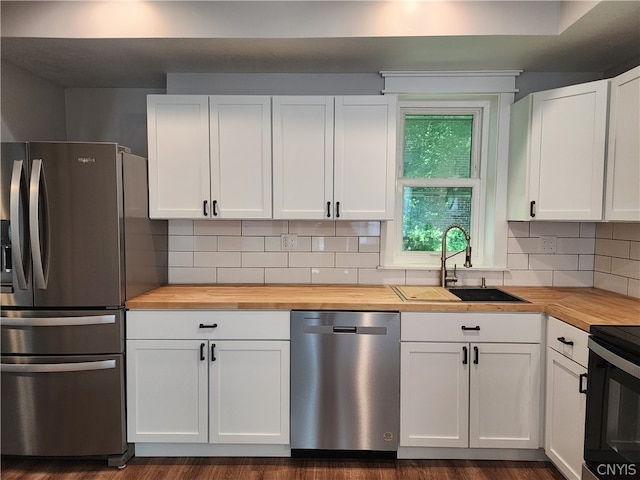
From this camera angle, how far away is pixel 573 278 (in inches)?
109

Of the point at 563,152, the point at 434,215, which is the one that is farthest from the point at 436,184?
the point at 563,152

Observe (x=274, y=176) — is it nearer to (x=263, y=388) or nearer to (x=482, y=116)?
(x=263, y=388)

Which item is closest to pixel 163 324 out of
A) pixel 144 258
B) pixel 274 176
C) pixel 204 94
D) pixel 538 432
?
pixel 144 258

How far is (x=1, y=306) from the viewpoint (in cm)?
213

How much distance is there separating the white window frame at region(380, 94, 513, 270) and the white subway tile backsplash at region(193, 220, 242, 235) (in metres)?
1.00

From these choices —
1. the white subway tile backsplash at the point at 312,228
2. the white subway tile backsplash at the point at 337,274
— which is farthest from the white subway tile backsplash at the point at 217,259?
the white subway tile backsplash at the point at 337,274

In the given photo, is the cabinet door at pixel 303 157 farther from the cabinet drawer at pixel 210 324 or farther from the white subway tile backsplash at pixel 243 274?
the cabinet drawer at pixel 210 324

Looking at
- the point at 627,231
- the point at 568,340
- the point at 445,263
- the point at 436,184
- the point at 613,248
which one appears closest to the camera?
the point at 568,340

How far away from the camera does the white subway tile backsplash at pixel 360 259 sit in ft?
9.19

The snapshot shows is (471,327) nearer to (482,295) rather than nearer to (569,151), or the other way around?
(482,295)

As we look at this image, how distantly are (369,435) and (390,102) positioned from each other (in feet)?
6.31

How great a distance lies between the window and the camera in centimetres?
282

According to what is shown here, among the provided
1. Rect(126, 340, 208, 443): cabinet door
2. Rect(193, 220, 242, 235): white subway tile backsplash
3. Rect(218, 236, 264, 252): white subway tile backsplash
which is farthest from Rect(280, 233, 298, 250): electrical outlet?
Rect(126, 340, 208, 443): cabinet door

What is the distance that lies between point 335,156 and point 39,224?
1.64 m
